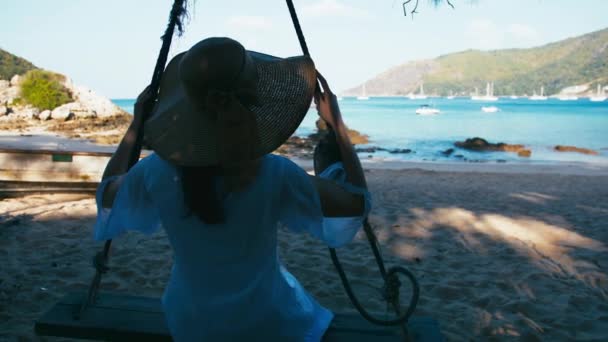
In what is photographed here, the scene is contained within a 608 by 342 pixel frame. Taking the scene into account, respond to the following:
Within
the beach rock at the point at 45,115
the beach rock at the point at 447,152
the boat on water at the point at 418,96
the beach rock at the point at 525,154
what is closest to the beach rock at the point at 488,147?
the beach rock at the point at 525,154

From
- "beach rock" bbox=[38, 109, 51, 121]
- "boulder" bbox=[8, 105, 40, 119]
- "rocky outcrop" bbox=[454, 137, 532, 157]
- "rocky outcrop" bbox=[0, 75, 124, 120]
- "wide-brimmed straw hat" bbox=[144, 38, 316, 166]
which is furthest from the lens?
"rocky outcrop" bbox=[0, 75, 124, 120]

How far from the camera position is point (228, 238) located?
4.02 feet

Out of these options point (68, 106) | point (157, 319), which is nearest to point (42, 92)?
point (68, 106)

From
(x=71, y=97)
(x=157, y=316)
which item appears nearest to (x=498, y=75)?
(x=71, y=97)

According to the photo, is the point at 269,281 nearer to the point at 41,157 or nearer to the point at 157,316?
the point at 157,316

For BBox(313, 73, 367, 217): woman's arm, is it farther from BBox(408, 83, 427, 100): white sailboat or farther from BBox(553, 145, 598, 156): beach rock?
BBox(408, 83, 427, 100): white sailboat

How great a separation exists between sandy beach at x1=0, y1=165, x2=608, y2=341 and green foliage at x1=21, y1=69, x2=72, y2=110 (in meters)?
20.5

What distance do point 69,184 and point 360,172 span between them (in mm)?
5607

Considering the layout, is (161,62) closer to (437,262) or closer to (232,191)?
(232,191)

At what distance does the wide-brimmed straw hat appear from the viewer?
106 centimetres

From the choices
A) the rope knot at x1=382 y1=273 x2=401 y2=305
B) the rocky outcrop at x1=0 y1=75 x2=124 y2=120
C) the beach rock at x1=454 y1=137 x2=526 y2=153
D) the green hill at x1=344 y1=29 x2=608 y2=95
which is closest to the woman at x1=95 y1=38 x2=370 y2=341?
the rope knot at x1=382 y1=273 x2=401 y2=305

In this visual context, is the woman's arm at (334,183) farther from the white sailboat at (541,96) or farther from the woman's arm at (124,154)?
the white sailboat at (541,96)

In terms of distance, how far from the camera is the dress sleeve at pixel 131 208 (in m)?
1.33

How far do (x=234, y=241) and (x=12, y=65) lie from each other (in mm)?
51570
